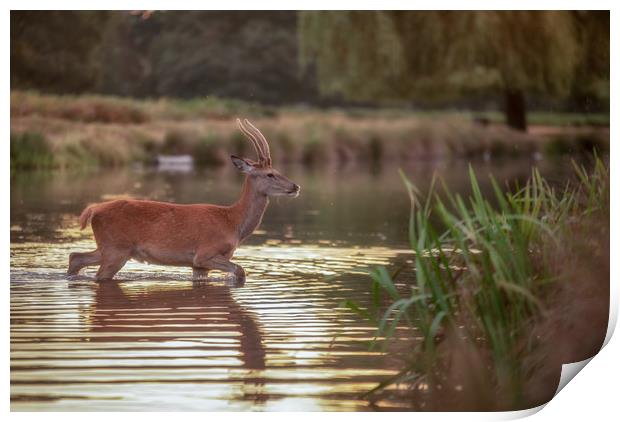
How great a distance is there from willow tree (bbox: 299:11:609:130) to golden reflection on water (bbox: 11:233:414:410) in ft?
4.50

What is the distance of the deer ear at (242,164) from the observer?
8.63m

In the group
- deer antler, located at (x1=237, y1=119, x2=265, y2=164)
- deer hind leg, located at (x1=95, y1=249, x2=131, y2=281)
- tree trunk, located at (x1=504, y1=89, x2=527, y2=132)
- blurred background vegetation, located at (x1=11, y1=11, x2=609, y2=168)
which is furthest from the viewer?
tree trunk, located at (x1=504, y1=89, x2=527, y2=132)

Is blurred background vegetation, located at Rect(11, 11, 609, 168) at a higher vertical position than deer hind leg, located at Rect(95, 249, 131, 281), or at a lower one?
higher

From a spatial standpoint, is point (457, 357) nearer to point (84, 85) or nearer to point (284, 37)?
point (284, 37)

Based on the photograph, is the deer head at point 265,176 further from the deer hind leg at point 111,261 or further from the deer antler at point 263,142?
the deer hind leg at point 111,261

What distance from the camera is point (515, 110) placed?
29.5ft

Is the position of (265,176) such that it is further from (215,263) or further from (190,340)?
(190,340)

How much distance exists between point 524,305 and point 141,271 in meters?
4.14

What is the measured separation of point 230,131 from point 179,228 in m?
2.02

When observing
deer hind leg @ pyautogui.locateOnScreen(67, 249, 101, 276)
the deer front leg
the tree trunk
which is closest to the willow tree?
the tree trunk

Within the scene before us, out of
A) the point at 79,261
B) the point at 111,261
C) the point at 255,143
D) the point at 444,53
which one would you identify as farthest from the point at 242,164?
the point at 444,53

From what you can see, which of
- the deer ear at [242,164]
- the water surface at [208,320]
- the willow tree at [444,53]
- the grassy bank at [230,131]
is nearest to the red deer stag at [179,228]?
the deer ear at [242,164]

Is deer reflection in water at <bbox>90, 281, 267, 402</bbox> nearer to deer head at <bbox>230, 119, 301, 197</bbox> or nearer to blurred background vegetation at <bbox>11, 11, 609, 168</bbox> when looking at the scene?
deer head at <bbox>230, 119, 301, 197</bbox>

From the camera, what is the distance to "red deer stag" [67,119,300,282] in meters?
8.75
